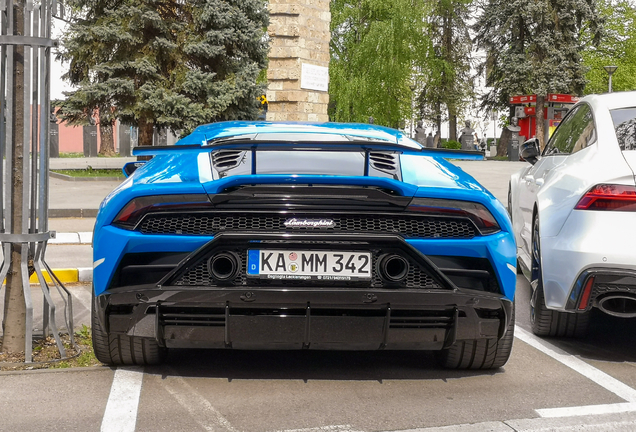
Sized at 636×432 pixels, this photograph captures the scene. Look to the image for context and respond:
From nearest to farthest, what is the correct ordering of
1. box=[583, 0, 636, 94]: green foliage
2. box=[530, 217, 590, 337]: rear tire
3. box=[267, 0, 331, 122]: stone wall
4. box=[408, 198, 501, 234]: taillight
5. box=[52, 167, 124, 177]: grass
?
box=[408, 198, 501, 234]: taillight
box=[530, 217, 590, 337]: rear tire
box=[267, 0, 331, 122]: stone wall
box=[52, 167, 124, 177]: grass
box=[583, 0, 636, 94]: green foliage

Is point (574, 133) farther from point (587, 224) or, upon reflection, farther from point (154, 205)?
point (154, 205)

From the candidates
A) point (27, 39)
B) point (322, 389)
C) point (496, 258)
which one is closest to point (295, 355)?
point (322, 389)

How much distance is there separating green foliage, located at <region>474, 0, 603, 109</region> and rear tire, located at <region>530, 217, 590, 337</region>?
42.3 meters

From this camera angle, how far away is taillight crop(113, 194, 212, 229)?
12.3ft

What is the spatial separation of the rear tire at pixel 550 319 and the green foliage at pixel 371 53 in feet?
125

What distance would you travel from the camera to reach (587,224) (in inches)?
181

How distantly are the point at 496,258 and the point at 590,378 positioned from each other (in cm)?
102

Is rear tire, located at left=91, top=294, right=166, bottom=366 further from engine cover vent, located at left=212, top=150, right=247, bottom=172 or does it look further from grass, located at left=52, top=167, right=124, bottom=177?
grass, located at left=52, top=167, right=124, bottom=177

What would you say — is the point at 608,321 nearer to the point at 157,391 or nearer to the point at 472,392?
the point at 472,392

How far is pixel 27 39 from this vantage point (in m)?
4.48

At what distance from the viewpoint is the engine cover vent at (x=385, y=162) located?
4137 millimetres

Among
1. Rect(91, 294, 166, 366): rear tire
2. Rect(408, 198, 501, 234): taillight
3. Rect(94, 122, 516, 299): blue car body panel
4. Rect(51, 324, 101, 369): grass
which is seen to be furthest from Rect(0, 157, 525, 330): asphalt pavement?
Rect(408, 198, 501, 234): taillight

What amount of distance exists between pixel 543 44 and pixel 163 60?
93.3 feet

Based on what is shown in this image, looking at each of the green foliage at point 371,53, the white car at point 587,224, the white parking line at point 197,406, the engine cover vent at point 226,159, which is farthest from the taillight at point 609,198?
the green foliage at point 371,53
